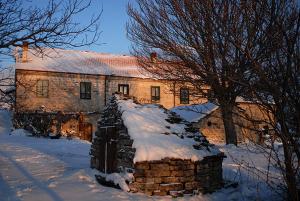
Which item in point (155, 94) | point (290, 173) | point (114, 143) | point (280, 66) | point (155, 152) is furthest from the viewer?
point (155, 94)

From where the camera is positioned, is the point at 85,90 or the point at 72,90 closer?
the point at 72,90

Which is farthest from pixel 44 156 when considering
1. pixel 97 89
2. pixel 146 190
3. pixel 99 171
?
pixel 97 89

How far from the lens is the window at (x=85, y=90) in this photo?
2967 cm

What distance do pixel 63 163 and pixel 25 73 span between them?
1572 centimetres

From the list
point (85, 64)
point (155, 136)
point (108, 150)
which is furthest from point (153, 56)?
point (85, 64)

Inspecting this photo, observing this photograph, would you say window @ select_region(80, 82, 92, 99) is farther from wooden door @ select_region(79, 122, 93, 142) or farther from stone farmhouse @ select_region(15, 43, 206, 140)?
wooden door @ select_region(79, 122, 93, 142)

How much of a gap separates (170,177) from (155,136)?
1153mm

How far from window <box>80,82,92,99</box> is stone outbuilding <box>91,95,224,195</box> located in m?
18.9

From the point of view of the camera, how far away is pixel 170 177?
9.13 metres

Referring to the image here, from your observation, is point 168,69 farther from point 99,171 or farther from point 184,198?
point 184,198

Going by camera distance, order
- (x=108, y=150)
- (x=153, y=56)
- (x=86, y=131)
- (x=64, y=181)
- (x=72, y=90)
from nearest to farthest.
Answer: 1. (x=64, y=181)
2. (x=108, y=150)
3. (x=153, y=56)
4. (x=86, y=131)
5. (x=72, y=90)

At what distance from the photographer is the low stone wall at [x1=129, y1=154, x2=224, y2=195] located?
29.6ft

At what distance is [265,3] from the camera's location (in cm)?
467

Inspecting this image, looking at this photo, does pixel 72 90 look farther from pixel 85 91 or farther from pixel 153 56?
pixel 153 56
